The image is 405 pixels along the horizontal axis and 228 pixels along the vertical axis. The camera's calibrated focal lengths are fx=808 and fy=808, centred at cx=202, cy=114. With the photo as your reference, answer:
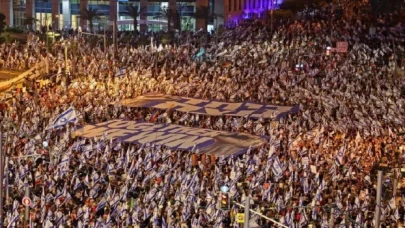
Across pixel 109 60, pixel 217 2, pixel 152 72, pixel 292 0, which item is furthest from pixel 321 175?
pixel 292 0

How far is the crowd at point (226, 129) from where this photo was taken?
2148 centimetres

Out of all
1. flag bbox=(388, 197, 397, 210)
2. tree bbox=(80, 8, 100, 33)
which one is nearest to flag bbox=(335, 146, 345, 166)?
flag bbox=(388, 197, 397, 210)

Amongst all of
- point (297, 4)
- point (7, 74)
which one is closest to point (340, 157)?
point (7, 74)

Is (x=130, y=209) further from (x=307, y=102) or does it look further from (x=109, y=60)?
(x=109, y=60)

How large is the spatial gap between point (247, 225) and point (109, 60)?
1247 inches

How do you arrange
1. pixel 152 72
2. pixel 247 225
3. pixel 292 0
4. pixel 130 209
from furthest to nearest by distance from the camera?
pixel 292 0
pixel 152 72
pixel 130 209
pixel 247 225

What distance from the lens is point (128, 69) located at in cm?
4259

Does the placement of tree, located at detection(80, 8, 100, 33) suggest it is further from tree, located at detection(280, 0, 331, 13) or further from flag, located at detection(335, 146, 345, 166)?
flag, located at detection(335, 146, 345, 166)

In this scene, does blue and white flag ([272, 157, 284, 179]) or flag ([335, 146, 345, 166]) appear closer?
blue and white flag ([272, 157, 284, 179])

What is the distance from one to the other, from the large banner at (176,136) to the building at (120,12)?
41929 millimetres

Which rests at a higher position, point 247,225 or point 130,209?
point 247,225

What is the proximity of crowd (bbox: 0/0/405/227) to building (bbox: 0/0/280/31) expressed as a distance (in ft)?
85.4

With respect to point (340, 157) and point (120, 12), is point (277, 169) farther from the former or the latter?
point (120, 12)

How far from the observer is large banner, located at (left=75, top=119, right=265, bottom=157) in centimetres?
2891
